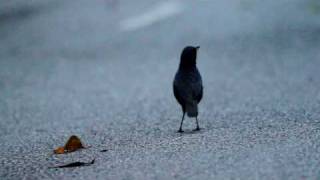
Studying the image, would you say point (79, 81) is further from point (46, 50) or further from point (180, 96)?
point (180, 96)

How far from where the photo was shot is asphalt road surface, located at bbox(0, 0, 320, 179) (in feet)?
21.7

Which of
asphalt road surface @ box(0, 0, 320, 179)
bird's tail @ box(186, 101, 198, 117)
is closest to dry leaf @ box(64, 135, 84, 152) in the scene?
asphalt road surface @ box(0, 0, 320, 179)

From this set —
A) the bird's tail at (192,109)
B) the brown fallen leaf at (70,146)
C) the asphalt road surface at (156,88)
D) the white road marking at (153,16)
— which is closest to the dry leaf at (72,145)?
the brown fallen leaf at (70,146)

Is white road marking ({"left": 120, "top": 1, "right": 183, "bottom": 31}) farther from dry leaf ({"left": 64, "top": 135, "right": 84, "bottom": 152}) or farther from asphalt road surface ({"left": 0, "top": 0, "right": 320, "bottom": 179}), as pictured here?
dry leaf ({"left": 64, "top": 135, "right": 84, "bottom": 152})

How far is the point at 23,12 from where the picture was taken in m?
23.1

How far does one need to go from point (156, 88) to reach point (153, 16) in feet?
24.8

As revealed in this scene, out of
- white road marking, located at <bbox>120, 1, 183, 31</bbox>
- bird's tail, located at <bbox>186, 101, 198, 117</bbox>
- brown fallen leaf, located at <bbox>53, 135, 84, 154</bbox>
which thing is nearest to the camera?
brown fallen leaf, located at <bbox>53, 135, 84, 154</bbox>

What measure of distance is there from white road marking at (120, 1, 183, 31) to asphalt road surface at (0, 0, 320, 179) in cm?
5

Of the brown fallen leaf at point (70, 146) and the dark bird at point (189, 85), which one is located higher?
the dark bird at point (189, 85)

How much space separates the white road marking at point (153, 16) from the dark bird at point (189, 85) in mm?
10746

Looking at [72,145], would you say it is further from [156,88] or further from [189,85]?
[156,88]

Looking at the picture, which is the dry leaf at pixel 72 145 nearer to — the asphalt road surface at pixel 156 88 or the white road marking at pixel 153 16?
the asphalt road surface at pixel 156 88

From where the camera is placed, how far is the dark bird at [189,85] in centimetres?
831

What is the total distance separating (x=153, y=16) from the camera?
2025cm
